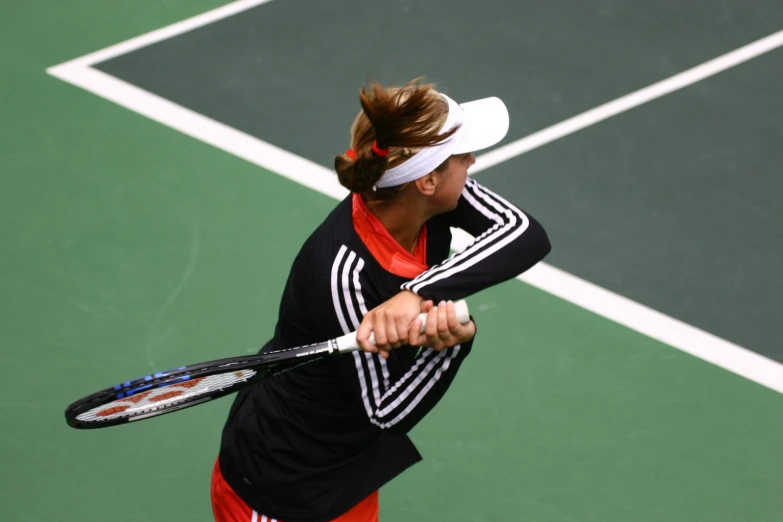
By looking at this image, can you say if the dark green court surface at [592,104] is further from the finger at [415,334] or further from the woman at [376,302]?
the finger at [415,334]

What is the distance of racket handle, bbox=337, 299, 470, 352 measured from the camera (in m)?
3.02

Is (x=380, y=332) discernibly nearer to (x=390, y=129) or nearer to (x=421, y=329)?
(x=421, y=329)

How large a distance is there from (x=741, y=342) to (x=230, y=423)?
290 centimetres

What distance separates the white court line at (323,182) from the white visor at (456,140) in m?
2.58

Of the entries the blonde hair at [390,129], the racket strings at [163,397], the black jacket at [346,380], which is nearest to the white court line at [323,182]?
the black jacket at [346,380]

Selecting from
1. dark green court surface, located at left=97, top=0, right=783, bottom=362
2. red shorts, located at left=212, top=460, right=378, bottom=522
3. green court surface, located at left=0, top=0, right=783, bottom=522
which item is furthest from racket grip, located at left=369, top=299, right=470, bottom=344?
dark green court surface, located at left=97, top=0, right=783, bottom=362

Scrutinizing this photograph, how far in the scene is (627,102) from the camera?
7234mm

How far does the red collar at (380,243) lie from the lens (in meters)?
3.26

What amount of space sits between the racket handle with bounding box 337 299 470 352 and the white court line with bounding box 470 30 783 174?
3.60 m

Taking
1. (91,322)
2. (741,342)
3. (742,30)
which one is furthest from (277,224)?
(742,30)

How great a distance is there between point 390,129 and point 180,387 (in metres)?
1.09

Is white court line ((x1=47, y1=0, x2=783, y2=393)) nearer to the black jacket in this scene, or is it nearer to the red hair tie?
the black jacket

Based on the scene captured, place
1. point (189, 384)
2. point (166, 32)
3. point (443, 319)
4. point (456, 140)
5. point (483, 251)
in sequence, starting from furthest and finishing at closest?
point (166, 32) → point (189, 384) → point (483, 251) → point (456, 140) → point (443, 319)

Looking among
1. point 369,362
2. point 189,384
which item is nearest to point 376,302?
point 369,362
